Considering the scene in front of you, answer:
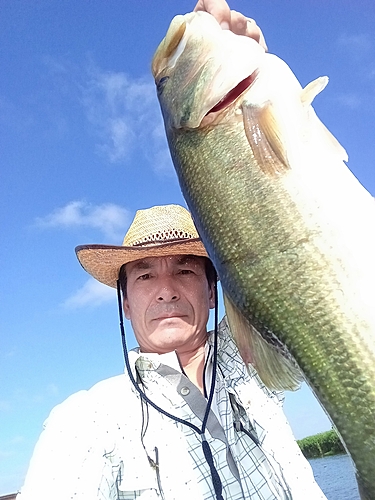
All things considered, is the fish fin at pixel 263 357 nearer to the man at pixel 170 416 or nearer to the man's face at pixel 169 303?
the man at pixel 170 416

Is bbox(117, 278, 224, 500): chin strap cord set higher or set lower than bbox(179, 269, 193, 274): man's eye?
lower

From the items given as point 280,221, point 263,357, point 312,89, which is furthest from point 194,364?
point 312,89

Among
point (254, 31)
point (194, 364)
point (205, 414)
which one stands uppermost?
point (254, 31)

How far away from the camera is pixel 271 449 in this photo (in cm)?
344

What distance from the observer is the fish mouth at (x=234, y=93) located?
2.82 meters

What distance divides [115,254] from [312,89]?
2.06 metres

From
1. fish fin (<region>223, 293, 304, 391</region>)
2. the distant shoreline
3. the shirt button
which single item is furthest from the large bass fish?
the distant shoreline

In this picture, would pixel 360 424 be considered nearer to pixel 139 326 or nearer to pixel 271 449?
pixel 271 449

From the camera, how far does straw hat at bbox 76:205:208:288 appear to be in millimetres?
3982

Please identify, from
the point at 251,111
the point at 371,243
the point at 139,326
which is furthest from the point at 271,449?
the point at 251,111

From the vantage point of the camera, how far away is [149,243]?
408cm

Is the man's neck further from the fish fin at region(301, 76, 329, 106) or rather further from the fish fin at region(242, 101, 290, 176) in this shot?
the fish fin at region(301, 76, 329, 106)

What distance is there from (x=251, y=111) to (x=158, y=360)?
188 centimetres

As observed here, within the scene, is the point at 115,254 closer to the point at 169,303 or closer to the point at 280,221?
the point at 169,303
